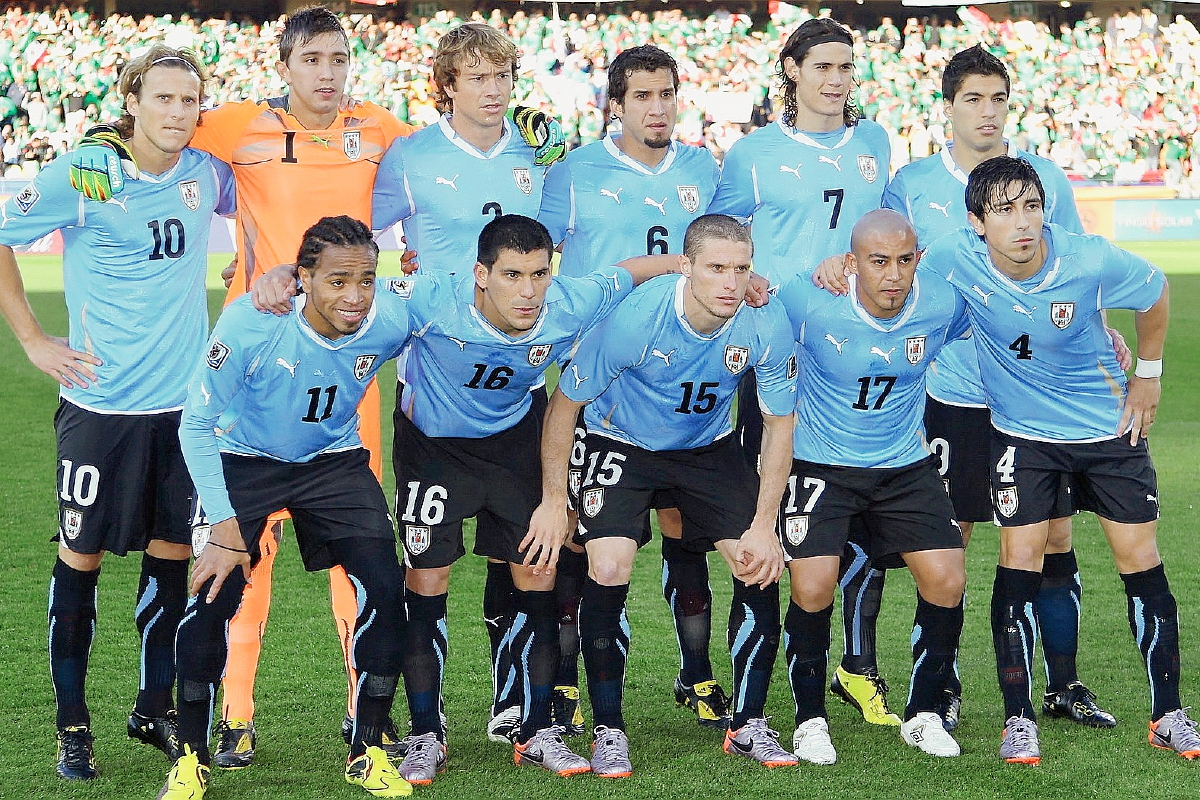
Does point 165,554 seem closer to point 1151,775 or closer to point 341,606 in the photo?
point 341,606

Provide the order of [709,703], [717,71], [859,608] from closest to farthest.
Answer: [709,703] → [859,608] → [717,71]

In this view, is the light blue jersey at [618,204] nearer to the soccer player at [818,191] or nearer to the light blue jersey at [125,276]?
the soccer player at [818,191]

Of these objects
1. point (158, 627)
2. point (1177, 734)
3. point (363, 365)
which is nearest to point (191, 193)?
point (363, 365)

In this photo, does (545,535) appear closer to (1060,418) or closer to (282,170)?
(282,170)

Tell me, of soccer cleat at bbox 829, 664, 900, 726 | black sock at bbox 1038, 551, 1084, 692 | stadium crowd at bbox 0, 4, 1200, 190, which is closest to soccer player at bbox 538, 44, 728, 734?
soccer cleat at bbox 829, 664, 900, 726

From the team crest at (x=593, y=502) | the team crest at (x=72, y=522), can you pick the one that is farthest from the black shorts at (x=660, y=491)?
the team crest at (x=72, y=522)

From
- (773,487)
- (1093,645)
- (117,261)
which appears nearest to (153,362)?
(117,261)

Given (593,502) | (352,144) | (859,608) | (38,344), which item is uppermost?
(352,144)

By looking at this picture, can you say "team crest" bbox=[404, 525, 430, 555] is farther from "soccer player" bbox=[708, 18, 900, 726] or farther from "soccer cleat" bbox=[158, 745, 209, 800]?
"soccer player" bbox=[708, 18, 900, 726]

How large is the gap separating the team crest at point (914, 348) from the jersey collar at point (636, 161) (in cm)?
116

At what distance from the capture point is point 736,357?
4691mm

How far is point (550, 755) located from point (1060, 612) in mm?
1897

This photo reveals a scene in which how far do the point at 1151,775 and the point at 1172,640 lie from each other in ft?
1.56

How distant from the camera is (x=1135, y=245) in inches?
990
